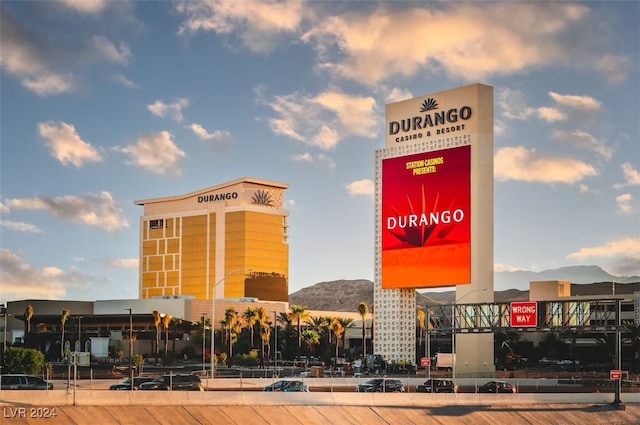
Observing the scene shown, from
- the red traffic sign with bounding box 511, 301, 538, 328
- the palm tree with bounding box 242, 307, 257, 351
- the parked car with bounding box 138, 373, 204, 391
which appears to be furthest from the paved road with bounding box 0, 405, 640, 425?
the palm tree with bounding box 242, 307, 257, 351

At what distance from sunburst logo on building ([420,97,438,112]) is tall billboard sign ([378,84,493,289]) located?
127 millimetres

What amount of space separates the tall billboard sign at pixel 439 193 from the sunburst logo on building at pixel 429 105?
Result: 13 cm

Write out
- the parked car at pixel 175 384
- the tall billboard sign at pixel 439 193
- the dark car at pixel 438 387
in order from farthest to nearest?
A: the tall billboard sign at pixel 439 193
the dark car at pixel 438 387
the parked car at pixel 175 384

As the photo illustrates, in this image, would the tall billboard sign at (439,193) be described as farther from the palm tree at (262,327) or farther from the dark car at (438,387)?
the palm tree at (262,327)

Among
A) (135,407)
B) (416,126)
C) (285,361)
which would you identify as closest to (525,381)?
(416,126)

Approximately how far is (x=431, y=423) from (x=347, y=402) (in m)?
6.61

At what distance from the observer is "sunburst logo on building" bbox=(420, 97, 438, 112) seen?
12600 cm

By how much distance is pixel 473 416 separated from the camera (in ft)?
241

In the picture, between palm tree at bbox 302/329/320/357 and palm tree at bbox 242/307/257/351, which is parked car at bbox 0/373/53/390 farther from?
palm tree at bbox 302/329/320/357

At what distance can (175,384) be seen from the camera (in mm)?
74312

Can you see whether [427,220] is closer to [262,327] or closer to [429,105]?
[429,105]

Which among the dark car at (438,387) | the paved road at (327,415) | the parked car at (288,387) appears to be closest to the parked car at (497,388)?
the dark car at (438,387)

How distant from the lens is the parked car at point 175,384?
2859 inches

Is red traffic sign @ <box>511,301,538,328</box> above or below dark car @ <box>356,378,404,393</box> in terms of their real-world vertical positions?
above
